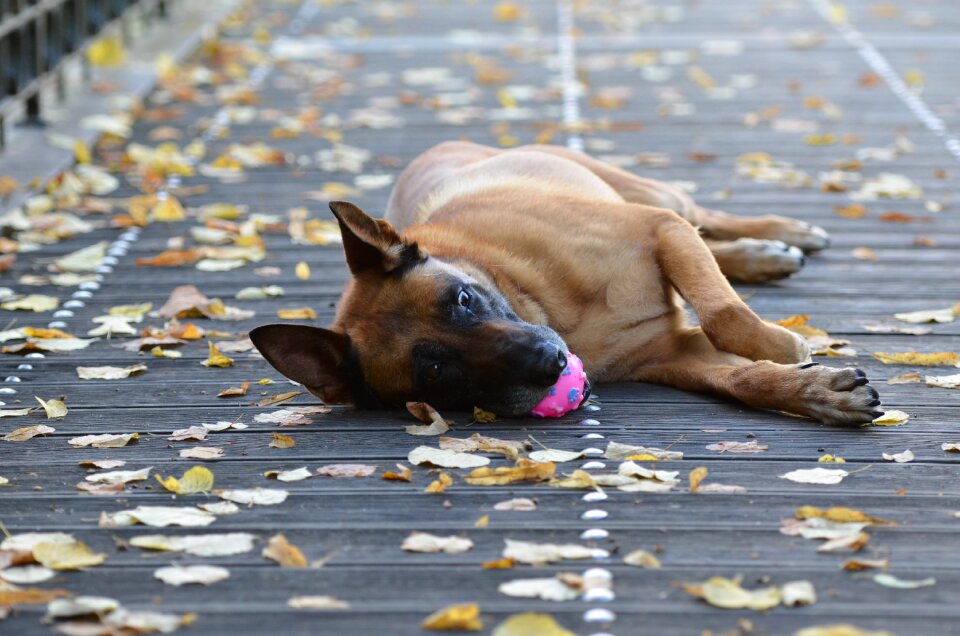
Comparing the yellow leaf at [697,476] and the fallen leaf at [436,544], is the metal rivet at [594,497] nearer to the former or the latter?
the yellow leaf at [697,476]

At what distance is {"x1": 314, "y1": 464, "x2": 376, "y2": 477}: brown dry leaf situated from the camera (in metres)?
3.50

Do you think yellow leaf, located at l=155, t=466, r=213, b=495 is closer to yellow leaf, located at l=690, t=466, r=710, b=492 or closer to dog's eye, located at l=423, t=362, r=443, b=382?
dog's eye, located at l=423, t=362, r=443, b=382

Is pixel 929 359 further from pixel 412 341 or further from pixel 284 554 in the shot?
pixel 284 554

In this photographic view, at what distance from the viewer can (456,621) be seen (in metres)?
2.63

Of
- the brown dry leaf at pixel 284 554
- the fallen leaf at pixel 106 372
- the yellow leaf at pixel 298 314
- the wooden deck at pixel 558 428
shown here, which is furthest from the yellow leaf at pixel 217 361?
the brown dry leaf at pixel 284 554

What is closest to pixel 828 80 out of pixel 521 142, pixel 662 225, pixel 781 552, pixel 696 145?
pixel 696 145

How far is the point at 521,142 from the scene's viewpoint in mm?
7809

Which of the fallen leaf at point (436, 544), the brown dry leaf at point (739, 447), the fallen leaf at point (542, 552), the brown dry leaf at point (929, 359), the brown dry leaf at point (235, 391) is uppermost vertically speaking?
the brown dry leaf at point (929, 359)

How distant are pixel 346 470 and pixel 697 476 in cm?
94

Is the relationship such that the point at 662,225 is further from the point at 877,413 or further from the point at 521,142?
the point at 521,142

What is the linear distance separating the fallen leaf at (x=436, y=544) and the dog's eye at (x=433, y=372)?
830 millimetres

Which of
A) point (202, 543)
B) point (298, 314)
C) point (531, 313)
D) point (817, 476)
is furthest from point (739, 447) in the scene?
point (298, 314)

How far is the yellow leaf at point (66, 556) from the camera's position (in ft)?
9.70

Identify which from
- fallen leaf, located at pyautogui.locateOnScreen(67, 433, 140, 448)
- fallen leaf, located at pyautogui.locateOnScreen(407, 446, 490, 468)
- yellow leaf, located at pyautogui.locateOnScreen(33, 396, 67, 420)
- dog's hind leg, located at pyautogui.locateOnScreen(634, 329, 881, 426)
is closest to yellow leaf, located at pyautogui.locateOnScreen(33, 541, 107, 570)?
fallen leaf, located at pyautogui.locateOnScreen(67, 433, 140, 448)
